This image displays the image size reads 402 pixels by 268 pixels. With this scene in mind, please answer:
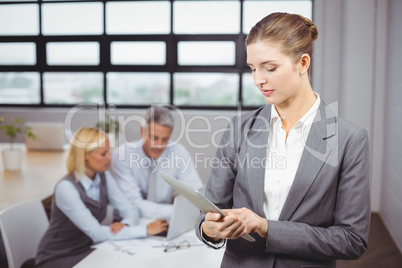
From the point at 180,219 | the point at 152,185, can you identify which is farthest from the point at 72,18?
the point at 180,219

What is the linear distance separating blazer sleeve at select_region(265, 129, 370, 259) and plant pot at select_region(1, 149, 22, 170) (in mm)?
3042

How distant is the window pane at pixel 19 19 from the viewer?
258 inches

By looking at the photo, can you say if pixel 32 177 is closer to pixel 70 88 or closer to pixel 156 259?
pixel 156 259

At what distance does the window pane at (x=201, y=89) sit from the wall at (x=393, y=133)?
89.6 inches

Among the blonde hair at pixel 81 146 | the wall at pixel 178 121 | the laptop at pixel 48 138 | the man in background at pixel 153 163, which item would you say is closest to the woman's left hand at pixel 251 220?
the blonde hair at pixel 81 146

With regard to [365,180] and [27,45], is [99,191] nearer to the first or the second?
[365,180]

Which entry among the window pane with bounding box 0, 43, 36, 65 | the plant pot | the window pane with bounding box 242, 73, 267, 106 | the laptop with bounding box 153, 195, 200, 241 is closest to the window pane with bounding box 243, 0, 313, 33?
the window pane with bounding box 242, 73, 267, 106

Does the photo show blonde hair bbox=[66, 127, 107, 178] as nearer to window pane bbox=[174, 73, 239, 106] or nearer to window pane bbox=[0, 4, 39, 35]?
window pane bbox=[174, 73, 239, 106]

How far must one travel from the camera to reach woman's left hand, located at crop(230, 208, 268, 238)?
3.69 ft

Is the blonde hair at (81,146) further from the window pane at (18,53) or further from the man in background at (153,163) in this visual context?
the window pane at (18,53)

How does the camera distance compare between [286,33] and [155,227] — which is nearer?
[286,33]

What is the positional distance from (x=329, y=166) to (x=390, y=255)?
3068 mm

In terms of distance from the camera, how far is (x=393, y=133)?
4344mm

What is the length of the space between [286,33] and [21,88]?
20.9 feet
